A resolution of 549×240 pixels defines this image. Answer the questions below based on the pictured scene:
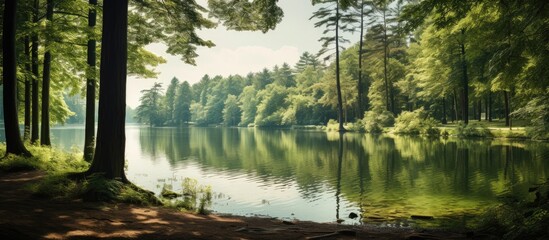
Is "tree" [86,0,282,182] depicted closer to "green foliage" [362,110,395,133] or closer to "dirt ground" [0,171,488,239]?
"dirt ground" [0,171,488,239]

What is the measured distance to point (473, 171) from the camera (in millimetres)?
17609

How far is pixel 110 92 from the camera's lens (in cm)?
1016

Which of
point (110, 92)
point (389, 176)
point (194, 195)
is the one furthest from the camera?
point (389, 176)

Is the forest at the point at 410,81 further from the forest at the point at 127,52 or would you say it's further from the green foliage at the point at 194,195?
the green foliage at the point at 194,195

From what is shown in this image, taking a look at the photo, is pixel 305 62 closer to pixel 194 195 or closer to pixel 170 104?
pixel 170 104

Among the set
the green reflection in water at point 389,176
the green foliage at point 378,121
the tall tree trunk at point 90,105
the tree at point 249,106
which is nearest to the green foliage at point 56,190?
the green reflection in water at point 389,176

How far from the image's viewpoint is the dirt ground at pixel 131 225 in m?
5.97

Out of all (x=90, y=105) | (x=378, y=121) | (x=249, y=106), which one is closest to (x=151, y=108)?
(x=249, y=106)

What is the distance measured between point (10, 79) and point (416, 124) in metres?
38.2

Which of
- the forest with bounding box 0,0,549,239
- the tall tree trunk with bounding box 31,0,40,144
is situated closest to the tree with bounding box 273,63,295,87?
the forest with bounding box 0,0,549,239

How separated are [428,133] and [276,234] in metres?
37.9

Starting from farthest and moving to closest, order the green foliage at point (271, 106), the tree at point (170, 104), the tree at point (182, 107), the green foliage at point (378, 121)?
the tree at point (170, 104)
the tree at point (182, 107)
the green foliage at point (271, 106)
the green foliage at point (378, 121)

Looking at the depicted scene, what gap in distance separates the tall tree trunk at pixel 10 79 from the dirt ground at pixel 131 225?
526cm

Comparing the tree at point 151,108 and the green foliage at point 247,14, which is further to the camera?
the tree at point 151,108
